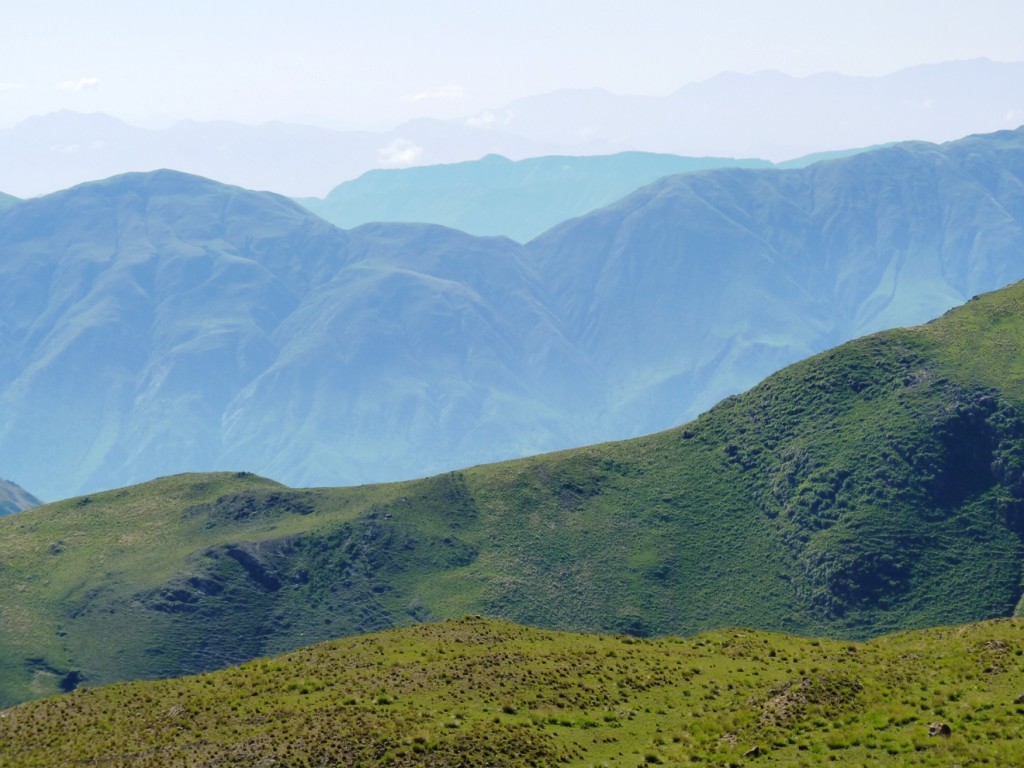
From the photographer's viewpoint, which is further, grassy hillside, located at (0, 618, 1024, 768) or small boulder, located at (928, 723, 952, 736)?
grassy hillside, located at (0, 618, 1024, 768)

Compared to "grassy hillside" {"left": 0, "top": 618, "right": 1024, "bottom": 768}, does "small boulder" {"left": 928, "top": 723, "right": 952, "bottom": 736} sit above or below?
above

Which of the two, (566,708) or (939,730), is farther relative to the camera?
(566,708)

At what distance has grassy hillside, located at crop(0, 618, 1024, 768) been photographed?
207 ft

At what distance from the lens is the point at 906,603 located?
199 meters

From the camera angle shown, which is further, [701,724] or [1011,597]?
[1011,597]

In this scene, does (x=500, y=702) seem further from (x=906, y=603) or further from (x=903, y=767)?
(x=906, y=603)

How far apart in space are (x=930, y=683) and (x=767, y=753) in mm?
11640

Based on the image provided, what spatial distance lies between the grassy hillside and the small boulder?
34 cm

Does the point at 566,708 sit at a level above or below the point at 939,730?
below

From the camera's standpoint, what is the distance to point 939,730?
59.9 metres

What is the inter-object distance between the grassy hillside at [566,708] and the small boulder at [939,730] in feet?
1.10

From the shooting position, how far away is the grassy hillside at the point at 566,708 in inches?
2485

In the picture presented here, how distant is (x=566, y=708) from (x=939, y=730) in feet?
68.3

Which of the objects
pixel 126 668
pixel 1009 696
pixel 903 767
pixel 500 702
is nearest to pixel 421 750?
pixel 500 702
